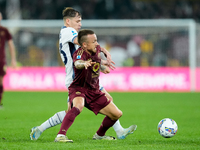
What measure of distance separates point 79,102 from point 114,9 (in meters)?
20.5

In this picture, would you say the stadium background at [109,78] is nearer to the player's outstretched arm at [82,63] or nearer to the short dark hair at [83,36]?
the player's outstretched arm at [82,63]

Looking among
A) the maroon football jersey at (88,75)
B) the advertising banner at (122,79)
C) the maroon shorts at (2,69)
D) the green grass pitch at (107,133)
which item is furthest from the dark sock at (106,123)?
the advertising banner at (122,79)

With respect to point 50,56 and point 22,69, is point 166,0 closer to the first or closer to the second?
Answer: point 50,56

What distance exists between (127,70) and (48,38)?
441 centimetres

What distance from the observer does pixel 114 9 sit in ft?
82.3

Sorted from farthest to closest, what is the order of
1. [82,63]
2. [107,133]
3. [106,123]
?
[107,133]
[106,123]
[82,63]

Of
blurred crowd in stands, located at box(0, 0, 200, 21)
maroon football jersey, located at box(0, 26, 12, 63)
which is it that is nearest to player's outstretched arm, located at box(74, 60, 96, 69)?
maroon football jersey, located at box(0, 26, 12, 63)

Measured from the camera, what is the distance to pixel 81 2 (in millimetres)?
25094

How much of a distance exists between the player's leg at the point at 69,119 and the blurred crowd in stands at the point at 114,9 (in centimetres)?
1965

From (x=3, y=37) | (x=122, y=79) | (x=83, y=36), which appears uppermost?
(x=3, y=37)

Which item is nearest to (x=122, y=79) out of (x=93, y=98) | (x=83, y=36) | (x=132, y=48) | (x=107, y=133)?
(x=132, y=48)

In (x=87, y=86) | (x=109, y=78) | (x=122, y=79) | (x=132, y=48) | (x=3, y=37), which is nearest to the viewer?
(x=87, y=86)

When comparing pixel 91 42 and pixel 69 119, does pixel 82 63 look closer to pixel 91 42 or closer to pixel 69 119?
pixel 91 42

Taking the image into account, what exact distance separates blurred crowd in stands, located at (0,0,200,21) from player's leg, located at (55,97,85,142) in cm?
1965
